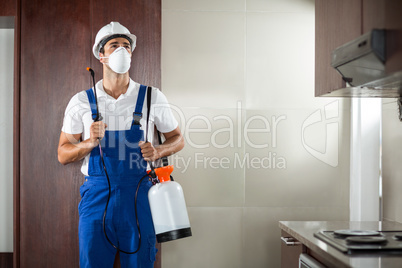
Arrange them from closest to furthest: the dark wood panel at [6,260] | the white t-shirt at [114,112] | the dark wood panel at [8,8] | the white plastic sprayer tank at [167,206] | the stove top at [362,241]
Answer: the stove top at [362,241], the white plastic sprayer tank at [167,206], the white t-shirt at [114,112], the dark wood panel at [8,8], the dark wood panel at [6,260]

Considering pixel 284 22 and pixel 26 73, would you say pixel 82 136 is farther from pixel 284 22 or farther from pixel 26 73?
pixel 284 22

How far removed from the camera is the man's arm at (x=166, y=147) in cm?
233

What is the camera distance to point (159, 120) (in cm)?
253

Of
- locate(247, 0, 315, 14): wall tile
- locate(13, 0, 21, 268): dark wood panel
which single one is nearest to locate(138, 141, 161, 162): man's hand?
locate(13, 0, 21, 268): dark wood panel

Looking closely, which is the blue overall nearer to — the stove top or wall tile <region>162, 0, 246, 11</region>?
wall tile <region>162, 0, 246, 11</region>

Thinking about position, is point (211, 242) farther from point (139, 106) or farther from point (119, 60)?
point (119, 60)

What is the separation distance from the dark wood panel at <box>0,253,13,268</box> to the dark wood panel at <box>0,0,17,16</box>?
1.45m

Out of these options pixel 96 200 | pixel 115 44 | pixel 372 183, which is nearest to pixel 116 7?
pixel 115 44

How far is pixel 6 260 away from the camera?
2834mm

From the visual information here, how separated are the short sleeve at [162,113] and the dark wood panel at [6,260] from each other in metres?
1.27

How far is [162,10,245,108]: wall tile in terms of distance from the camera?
2721mm

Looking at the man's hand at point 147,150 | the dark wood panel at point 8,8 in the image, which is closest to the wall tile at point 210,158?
the man's hand at point 147,150

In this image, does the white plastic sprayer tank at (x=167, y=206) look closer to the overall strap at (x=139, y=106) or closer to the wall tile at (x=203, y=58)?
the overall strap at (x=139, y=106)

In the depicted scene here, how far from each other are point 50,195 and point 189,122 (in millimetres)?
914
